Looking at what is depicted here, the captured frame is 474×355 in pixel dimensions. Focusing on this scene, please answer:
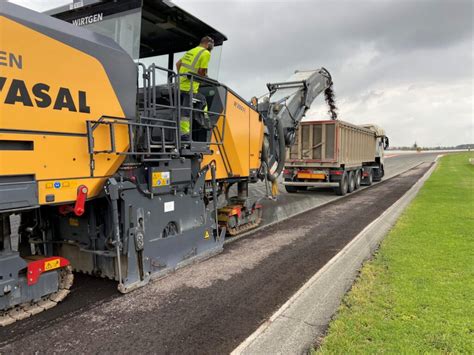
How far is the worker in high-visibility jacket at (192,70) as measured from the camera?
5086mm

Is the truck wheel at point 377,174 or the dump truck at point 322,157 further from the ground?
the dump truck at point 322,157

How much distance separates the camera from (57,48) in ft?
11.3

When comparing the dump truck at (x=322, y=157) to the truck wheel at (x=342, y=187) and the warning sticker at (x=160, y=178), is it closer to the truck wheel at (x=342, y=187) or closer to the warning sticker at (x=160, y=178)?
the truck wheel at (x=342, y=187)

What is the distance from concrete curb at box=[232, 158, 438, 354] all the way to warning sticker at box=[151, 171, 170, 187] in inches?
82.9

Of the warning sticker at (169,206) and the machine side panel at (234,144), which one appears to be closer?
the warning sticker at (169,206)

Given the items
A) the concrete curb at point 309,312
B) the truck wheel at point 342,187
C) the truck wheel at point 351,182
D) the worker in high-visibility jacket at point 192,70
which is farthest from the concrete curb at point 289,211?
the worker in high-visibility jacket at point 192,70

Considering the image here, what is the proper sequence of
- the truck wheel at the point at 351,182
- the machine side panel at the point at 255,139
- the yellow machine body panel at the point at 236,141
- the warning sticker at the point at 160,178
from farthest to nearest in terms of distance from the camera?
the truck wheel at the point at 351,182 → the machine side panel at the point at 255,139 → the yellow machine body panel at the point at 236,141 → the warning sticker at the point at 160,178

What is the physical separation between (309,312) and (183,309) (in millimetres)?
1283

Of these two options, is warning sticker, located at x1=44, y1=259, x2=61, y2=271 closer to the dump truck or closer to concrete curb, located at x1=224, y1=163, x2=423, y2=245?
concrete curb, located at x1=224, y1=163, x2=423, y2=245

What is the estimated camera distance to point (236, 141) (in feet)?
20.9

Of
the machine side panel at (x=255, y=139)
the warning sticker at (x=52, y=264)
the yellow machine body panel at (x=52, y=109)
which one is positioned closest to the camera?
the yellow machine body panel at (x=52, y=109)

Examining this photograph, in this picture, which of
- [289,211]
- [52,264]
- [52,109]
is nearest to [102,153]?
[52,109]

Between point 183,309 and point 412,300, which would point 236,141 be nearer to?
point 183,309

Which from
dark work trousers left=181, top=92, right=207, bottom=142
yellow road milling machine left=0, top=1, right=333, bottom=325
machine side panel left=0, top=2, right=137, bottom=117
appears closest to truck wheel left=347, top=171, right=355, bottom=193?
yellow road milling machine left=0, top=1, right=333, bottom=325
